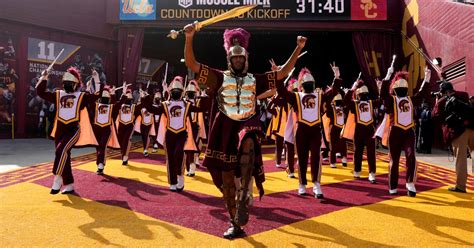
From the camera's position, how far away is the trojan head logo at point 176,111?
5.81 m

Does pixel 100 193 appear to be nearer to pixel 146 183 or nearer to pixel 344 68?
pixel 146 183

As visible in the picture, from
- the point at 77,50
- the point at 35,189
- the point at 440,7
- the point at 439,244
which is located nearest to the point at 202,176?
the point at 35,189

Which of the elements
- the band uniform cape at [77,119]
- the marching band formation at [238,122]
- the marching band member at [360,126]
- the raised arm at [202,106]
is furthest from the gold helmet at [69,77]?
the marching band member at [360,126]

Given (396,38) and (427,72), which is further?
(396,38)

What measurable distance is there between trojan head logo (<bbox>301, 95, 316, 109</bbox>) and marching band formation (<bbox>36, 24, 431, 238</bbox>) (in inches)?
0.6

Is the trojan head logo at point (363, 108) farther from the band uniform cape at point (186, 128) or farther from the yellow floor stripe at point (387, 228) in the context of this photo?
the band uniform cape at point (186, 128)

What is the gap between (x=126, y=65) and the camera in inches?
625

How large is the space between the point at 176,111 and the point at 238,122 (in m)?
2.67

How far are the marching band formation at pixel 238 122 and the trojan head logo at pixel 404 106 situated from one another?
14mm

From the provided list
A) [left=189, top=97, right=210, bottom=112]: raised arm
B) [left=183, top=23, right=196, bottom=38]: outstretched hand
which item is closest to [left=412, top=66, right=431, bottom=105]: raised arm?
[left=189, top=97, right=210, bottom=112]: raised arm

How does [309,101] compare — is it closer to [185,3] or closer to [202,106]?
[202,106]

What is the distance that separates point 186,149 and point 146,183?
0.87 metres

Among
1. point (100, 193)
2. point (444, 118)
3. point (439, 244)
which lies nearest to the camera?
point (439, 244)

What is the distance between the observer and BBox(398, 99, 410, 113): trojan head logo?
17.7 feet
